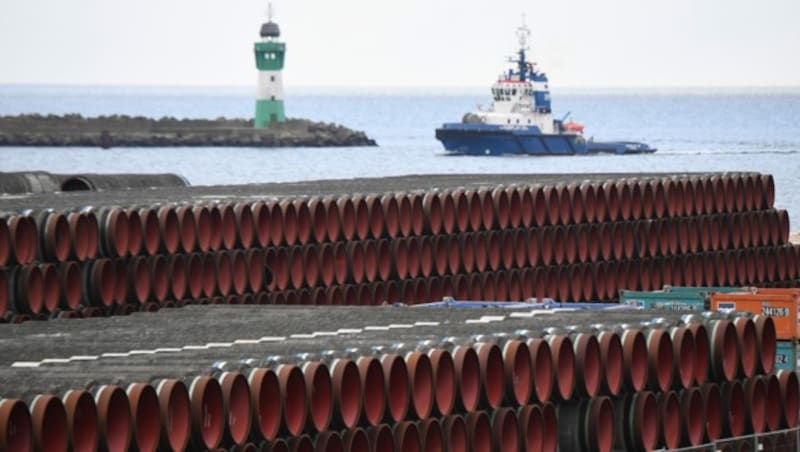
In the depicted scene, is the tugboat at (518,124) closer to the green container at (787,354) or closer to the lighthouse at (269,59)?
the lighthouse at (269,59)

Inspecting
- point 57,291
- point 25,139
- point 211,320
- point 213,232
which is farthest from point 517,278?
point 25,139

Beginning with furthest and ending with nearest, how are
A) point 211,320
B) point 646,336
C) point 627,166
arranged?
point 627,166
point 211,320
point 646,336

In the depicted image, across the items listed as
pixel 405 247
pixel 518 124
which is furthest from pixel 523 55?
pixel 405 247

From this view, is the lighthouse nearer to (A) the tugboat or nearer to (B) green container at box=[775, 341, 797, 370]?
(A) the tugboat

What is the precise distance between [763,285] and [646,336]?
2023 cm

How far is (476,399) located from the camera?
2219 cm

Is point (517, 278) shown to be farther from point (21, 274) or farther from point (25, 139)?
point (25, 139)

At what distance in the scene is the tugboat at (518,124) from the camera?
143 m

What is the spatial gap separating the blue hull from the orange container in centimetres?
11244

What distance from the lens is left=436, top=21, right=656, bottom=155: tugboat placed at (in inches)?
5620

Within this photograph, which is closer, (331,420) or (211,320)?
(331,420)

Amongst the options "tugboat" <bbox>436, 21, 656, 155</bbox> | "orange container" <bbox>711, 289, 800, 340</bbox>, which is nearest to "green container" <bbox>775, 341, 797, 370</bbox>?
"orange container" <bbox>711, 289, 800, 340</bbox>

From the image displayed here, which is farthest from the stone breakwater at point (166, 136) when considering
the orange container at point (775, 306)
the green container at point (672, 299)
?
the orange container at point (775, 306)

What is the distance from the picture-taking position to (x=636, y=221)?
40938mm
